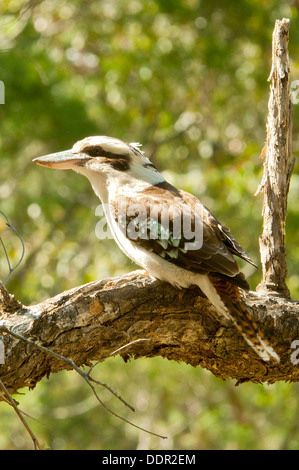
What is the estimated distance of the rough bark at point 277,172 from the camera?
295cm

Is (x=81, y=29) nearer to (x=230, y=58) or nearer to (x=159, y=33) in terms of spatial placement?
(x=159, y=33)

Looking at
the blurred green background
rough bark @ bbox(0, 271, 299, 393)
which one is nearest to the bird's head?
rough bark @ bbox(0, 271, 299, 393)

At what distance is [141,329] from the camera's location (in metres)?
2.61

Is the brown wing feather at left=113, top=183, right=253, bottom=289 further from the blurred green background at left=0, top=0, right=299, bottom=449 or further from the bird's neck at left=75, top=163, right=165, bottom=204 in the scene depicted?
the blurred green background at left=0, top=0, right=299, bottom=449

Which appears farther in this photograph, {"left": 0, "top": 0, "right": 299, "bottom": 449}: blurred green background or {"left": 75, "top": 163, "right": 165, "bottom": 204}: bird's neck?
{"left": 0, "top": 0, "right": 299, "bottom": 449}: blurred green background

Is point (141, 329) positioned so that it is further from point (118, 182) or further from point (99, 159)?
point (99, 159)

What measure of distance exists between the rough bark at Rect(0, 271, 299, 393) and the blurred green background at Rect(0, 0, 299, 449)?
2.53m

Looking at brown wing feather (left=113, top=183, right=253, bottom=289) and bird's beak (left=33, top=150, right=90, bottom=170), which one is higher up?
bird's beak (left=33, top=150, right=90, bottom=170)

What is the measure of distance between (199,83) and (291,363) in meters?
5.06

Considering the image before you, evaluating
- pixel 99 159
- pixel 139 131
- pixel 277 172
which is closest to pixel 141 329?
pixel 99 159

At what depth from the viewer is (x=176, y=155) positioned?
23.9 feet

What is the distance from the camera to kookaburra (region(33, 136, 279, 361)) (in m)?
2.65

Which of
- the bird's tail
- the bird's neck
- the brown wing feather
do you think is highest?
the bird's neck
